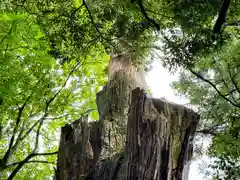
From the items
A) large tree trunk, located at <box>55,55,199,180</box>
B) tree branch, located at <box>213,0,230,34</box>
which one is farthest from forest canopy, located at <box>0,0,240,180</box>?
large tree trunk, located at <box>55,55,199,180</box>

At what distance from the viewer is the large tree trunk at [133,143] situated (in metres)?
2.91

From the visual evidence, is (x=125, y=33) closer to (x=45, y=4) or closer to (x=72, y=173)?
(x=45, y=4)

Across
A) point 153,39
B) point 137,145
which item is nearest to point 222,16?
point 153,39

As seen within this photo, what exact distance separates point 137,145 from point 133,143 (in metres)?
0.06

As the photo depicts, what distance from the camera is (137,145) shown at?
294cm

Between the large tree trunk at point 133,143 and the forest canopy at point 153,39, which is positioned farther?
the forest canopy at point 153,39

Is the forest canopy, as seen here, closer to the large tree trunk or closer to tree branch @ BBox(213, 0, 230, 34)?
tree branch @ BBox(213, 0, 230, 34)

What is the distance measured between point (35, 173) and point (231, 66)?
290 inches

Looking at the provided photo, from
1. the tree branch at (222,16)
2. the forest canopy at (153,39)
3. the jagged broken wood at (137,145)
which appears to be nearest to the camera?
the jagged broken wood at (137,145)

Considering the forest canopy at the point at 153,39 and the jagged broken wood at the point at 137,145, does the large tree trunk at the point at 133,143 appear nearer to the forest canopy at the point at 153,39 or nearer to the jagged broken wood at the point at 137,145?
the jagged broken wood at the point at 137,145

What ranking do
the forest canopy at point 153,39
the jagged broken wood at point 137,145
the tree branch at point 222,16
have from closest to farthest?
1. the jagged broken wood at point 137,145
2. the tree branch at point 222,16
3. the forest canopy at point 153,39

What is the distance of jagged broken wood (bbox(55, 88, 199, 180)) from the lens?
2902 mm

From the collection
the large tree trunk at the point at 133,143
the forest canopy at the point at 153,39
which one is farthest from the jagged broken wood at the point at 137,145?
the forest canopy at the point at 153,39

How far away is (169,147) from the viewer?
9.84 feet
